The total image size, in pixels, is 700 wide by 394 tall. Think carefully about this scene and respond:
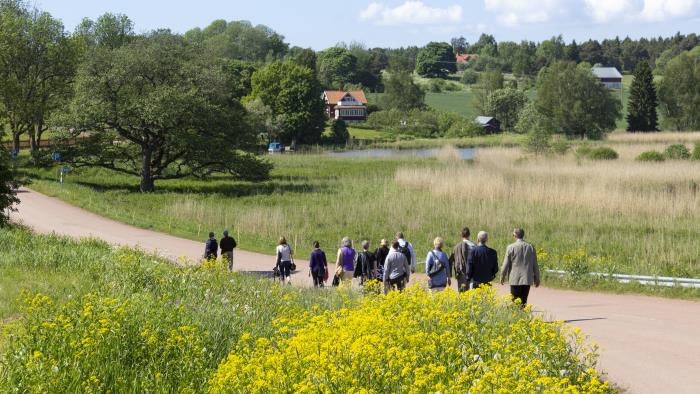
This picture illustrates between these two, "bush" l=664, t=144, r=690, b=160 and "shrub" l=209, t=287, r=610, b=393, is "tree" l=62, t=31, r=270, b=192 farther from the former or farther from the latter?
"shrub" l=209, t=287, r=610, b=393

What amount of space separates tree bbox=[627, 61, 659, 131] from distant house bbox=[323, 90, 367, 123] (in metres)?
43.6

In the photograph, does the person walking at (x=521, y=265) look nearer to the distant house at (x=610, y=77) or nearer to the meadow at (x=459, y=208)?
the meadow at (x=459, y=208)

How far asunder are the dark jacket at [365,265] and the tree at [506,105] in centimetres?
10068

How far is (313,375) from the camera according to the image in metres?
8.03

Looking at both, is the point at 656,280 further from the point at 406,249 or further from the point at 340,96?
the point at 340,96

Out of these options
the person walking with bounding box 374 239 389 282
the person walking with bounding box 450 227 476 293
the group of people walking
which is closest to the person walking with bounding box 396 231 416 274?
the group of people walking

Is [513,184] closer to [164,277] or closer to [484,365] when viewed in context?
[164,277]

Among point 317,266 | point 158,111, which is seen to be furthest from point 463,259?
point 158,111

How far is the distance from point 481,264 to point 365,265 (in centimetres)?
336

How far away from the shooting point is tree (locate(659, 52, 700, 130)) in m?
99.2

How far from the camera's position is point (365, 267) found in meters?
17.5

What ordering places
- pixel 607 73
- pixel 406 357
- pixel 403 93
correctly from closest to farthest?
pixel 406 357
pixel 403 93
pixel 607 73

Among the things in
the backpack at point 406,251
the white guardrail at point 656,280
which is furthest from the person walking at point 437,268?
the white guardrail at point 656,280

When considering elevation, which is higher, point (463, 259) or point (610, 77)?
point (610, 77)
